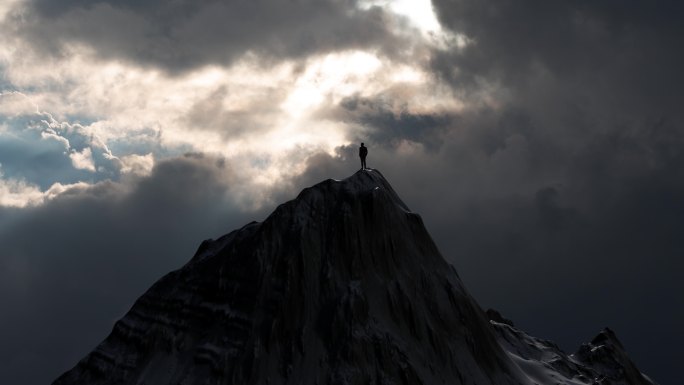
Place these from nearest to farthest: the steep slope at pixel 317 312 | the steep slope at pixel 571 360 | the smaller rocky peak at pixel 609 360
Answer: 1. the steep slope at pixel 317 312
2. the steep slope at pixel 571 360
3. the smaller rocky peak at pixel 609 360

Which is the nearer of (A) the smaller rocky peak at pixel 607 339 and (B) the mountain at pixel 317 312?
(B) the mountain at pixel 317 312

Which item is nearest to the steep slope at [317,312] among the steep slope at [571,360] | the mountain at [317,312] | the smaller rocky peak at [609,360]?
the mountain at [317,312]

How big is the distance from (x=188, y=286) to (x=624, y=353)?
6961 centimetres

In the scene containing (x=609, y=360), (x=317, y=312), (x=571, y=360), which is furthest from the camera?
(x=609, y=360)

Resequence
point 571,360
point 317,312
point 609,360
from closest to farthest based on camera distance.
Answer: point 317,312, point 571,360, point 609,360

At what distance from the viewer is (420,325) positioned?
121 meters

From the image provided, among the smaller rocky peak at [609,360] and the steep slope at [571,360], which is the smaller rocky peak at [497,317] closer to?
the steep slope at [571,360]

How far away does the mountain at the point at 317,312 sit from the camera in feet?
379

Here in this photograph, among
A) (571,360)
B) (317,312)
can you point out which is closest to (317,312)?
(317,312)

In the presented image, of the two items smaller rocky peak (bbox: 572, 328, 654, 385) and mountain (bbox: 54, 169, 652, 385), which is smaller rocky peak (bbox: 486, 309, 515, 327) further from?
mountain (bbox: 54, 169, 652, 385)

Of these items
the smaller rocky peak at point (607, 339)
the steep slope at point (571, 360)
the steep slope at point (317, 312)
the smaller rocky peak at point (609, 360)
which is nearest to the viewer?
the steep slope at point (317, 312)

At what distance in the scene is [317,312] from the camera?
4685 inches

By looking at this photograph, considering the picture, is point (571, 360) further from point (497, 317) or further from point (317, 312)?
point (317, 312)

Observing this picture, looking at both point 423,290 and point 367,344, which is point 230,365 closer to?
point 367,344
